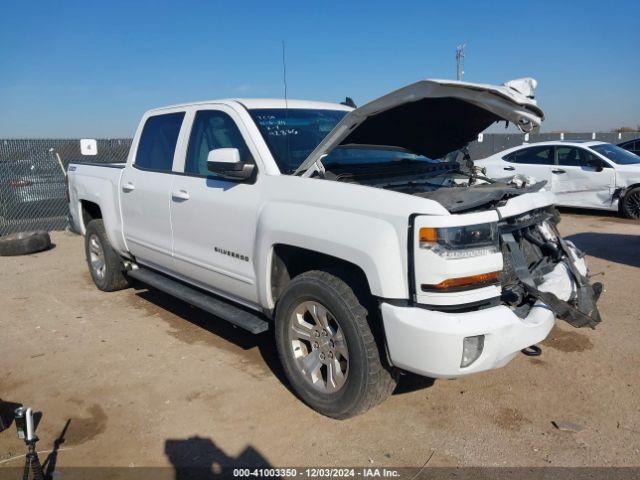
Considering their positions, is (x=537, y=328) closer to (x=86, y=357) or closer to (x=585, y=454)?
(x=585, y=454)

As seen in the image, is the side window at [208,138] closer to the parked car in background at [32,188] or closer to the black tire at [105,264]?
the black tire at [105,264]

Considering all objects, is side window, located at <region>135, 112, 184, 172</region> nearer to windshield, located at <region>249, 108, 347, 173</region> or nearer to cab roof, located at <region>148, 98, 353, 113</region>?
cab roof, located at <region>148, 98, 353, 113</region>

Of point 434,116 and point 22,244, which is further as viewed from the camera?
point 22,244

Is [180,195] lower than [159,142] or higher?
lower

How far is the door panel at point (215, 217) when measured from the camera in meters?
4.01

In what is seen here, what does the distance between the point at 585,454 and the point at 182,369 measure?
115 inches

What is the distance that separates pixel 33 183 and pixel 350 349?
1078 centimetres

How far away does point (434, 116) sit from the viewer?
405 cm

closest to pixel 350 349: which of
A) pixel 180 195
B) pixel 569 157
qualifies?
pixel 180 195

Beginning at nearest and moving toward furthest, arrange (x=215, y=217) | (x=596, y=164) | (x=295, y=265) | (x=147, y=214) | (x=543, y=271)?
(x=543, y=271) < (x=295, y=265) < (x=215, y=217) < (x=147, y=214) < (x=596, y=164)

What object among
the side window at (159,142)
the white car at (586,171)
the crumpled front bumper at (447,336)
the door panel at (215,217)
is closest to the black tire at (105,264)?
the side window at (159,142)

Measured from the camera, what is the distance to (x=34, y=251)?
9461 millimetres

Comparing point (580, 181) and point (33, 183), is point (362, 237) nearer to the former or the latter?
point (580, 181)

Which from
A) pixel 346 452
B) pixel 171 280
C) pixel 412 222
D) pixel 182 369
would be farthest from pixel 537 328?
pixel 171 280
